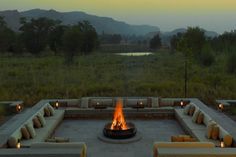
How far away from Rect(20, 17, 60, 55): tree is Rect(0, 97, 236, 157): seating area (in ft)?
123

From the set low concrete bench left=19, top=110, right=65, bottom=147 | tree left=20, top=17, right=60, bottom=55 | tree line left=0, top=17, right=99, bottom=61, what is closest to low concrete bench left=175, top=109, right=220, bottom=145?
low concrete bench left=19, top=110, right=65, bottom=147

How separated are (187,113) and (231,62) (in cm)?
1909

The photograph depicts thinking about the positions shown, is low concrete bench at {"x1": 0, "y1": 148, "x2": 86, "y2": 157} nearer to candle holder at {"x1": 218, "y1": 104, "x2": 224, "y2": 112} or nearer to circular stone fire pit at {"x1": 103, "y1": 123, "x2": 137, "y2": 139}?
circular stone fire pit at {"x1": 103, "y1": 123, "x2": 137, "y2": 139}

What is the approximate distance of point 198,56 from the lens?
3862cm

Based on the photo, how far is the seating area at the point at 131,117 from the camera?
7.88m

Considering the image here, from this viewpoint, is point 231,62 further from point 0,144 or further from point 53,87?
point 0,144

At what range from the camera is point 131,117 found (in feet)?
46.6

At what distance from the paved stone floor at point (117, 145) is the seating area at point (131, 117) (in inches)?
15.2

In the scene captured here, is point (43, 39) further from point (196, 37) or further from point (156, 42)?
point (156, 42)

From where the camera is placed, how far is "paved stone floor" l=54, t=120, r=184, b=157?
9633 millimetres

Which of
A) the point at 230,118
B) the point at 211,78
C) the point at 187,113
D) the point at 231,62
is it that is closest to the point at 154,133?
the point at 187,113

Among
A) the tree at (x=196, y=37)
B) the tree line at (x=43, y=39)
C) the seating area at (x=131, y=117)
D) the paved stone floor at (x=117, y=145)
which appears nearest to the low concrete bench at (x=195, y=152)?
the seating area at (x=131, y=117)

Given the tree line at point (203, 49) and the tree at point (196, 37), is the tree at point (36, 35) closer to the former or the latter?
the tree line at point (203, 49)

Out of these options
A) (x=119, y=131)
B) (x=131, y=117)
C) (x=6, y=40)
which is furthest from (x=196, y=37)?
(x=119, y=131)
